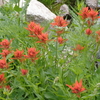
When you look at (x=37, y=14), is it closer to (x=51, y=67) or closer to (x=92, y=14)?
(x=51, y=67)

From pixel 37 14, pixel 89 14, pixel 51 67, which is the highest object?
pixel 89 14

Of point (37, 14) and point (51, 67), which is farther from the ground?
point (37, 14)

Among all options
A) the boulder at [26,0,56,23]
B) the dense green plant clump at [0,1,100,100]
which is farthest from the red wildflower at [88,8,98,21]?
the boulder at [26,0,56,23]

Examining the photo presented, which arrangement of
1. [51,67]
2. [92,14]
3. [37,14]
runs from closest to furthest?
[92,14]
[51,67]
[37,14]

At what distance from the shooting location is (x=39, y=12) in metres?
3.91

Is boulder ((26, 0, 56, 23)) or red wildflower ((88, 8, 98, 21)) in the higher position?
red wildflower ((88, 8, 98, 21))

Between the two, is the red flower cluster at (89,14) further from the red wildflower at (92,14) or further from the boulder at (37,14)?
the boulder at (37,14)

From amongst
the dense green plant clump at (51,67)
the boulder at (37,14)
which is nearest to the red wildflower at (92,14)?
the dense green plant clump at (51,67)

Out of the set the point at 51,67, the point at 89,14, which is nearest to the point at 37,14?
the point at 51,67

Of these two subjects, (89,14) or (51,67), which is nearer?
(89,14)

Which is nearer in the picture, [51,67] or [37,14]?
[51,67]

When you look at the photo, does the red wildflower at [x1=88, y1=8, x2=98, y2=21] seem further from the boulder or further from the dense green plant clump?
the boulder

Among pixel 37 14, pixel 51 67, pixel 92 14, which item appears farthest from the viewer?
pixel 37 14

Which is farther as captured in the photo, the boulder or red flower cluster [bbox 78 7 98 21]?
the boulder
